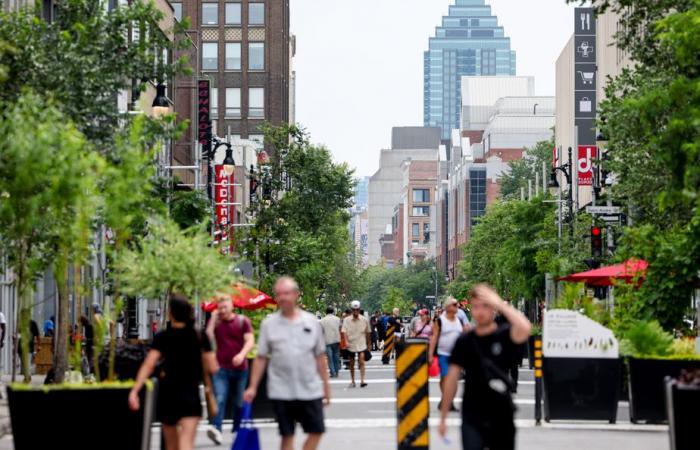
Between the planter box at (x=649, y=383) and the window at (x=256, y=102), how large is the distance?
318ft

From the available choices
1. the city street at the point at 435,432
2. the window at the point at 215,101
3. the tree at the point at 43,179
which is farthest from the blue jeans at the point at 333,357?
the window at the point at 215,101

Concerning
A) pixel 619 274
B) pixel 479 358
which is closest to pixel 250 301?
pixel 619 274

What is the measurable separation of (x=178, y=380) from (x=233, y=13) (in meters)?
105

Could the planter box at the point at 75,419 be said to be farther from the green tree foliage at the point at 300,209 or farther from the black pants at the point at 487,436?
the green tree foliage at the point at 300,209

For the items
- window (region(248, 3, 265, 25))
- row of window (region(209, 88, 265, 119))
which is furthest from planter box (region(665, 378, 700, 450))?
window (region(248, 3, 265, 25))

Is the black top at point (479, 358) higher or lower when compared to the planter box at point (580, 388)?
higher

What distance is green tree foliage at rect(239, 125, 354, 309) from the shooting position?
66.3 metres

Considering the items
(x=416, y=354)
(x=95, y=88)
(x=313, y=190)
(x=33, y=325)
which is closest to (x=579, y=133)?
(x=313, y=190)

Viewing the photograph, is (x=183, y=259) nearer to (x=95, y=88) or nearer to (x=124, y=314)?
(x=95, y=88)

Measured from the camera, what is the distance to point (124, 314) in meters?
45.6

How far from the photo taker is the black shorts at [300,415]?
12.8 metres

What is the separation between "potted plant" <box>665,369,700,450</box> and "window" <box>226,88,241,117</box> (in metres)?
104

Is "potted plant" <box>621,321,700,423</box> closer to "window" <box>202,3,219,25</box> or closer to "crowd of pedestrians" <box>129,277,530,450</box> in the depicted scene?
"crowd of pedestrians" <box>129,277,530,450</box>

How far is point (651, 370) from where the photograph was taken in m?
20.8
